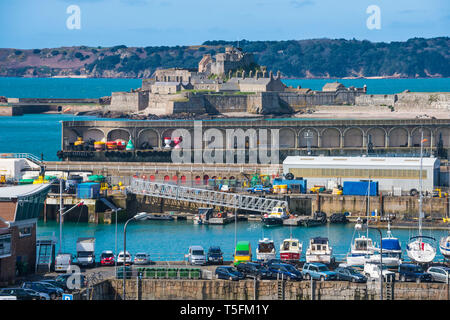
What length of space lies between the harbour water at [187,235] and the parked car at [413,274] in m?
7.83

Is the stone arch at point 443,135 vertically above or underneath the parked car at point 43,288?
above

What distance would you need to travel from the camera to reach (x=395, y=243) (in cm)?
4009

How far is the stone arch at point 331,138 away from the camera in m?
79.7

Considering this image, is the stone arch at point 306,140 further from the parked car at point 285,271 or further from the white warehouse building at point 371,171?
the parked car at point 285,271

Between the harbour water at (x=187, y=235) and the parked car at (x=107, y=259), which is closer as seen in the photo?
the parked car at (x=107, y=259)

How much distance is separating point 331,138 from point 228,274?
46920 millimetres

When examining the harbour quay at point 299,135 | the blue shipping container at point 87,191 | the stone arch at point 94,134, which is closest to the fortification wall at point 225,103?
the stone arch at point 94,134

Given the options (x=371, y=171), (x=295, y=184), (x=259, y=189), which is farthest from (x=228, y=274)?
(x=371, y=171)

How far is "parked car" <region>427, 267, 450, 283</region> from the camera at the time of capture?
3369 cm

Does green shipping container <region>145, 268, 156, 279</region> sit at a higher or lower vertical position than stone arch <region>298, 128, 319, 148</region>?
lower

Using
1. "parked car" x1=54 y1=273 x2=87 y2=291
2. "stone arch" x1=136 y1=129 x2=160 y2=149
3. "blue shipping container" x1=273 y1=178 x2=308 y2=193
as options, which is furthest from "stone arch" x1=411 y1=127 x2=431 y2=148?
"parked car" x1=54 y1=273 x2=87 y2=291

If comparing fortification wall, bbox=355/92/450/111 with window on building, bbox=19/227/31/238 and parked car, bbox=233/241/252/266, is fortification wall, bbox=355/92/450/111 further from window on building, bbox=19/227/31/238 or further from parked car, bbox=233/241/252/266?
window on building, bbox=19/227/31/238

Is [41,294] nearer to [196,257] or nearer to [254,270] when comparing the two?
[254,270]

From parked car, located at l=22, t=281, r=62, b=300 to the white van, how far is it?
4.16 m
